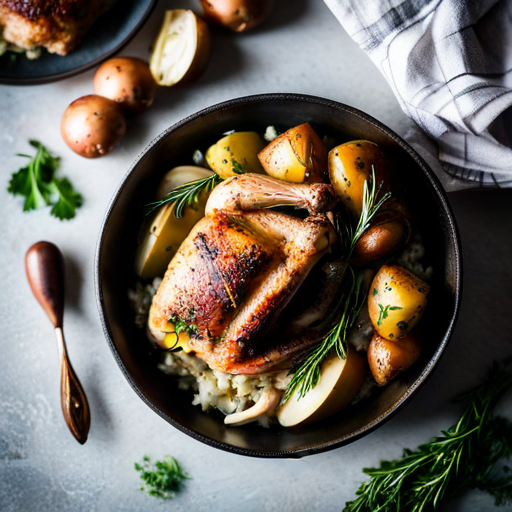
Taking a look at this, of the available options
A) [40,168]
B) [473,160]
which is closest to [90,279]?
[40,168]

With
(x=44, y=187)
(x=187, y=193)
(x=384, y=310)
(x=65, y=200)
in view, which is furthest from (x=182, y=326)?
(x=44, y=187)

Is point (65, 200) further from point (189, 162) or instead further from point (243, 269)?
point (243, 269)

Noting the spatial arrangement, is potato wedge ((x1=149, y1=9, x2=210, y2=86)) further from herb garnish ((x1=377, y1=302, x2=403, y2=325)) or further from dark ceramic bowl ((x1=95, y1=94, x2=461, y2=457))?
herb garnish ((x1=377, y1=302, x2=403, y2=325))

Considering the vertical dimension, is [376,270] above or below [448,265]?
above

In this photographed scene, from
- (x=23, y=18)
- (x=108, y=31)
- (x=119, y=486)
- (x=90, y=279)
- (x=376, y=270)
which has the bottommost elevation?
(x=119, y=486)

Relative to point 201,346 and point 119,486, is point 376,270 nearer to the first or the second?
point 201,346

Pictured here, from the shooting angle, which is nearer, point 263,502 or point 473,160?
point 473,160

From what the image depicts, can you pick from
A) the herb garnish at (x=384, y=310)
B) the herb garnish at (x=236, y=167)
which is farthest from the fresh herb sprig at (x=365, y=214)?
the herb garnish at (x=236, y=167)
